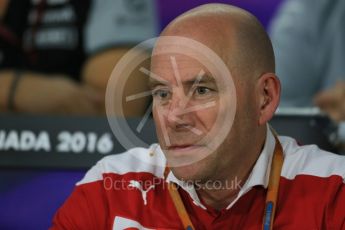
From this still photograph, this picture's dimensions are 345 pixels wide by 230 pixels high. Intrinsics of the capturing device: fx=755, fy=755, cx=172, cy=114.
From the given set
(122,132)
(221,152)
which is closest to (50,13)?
(122,132)

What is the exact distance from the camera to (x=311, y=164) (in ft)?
5.24

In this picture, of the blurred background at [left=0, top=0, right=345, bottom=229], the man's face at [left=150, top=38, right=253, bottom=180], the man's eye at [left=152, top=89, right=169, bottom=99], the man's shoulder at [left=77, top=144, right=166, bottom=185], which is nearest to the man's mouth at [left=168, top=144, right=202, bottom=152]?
the man's face at [left=150, top=38, right=253, bottom=180]

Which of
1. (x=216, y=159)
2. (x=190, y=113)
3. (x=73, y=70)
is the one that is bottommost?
(x=73, y=70)

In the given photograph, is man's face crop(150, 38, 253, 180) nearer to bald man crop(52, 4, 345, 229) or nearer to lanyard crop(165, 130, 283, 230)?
bald man crop(52, 4, 345, 229)

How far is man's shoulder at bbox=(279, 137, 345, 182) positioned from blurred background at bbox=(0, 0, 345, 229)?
0.55 metres

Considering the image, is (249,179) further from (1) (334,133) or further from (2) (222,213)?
(1) (334,133)

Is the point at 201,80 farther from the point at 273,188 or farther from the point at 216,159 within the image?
the point at 273,188

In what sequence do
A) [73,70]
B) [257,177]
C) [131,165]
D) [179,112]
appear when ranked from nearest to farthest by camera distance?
1. [179,112]
2. [257,177]
3. [131,165]
4. [73,70]

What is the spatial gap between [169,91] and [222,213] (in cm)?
28

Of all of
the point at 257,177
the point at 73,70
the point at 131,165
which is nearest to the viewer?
the point at 257,177

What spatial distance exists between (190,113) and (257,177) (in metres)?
0.22

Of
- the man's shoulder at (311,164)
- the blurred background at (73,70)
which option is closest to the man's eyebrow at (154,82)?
the man's shoulder at (311,164)

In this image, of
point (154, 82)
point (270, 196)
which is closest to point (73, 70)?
point (154, 82)

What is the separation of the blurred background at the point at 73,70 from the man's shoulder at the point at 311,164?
21.8 inches
